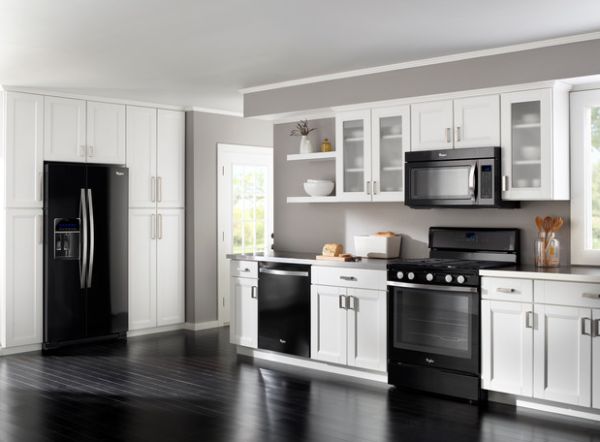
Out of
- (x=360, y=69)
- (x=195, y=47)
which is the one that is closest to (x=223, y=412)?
(x=195, y=47)

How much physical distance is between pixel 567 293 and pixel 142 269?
14.2 feet

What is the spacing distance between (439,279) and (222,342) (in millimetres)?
2737

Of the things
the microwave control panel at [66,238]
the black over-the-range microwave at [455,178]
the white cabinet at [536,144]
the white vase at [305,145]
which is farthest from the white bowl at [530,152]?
the microwave control panel at [66,238]

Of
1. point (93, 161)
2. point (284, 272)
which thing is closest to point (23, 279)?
point (93, 161)

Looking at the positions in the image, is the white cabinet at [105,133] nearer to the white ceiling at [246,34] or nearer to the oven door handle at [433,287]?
the white ceiling at [246,34]

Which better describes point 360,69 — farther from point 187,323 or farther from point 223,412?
point 187,323

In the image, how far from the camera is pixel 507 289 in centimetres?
441

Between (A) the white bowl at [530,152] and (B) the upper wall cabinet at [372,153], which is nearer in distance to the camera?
(A) the white bowl at [530,152]

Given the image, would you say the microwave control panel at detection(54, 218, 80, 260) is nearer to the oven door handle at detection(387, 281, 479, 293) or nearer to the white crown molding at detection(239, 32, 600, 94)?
the white crown molding at detection(239, 32, 600, 94)

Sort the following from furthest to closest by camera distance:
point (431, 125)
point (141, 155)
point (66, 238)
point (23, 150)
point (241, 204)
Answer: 1. point (241, 204)
2. point (141, 155)
3. point (66, 238)
4. point (23, 150)
5. point (431, 125)

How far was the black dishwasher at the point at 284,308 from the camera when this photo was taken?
553cm

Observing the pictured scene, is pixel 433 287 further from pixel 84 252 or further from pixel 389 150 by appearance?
pixel 84 252

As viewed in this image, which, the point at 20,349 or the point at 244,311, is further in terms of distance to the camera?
the point at 20,349

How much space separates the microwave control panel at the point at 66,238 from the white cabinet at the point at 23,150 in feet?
0.85
